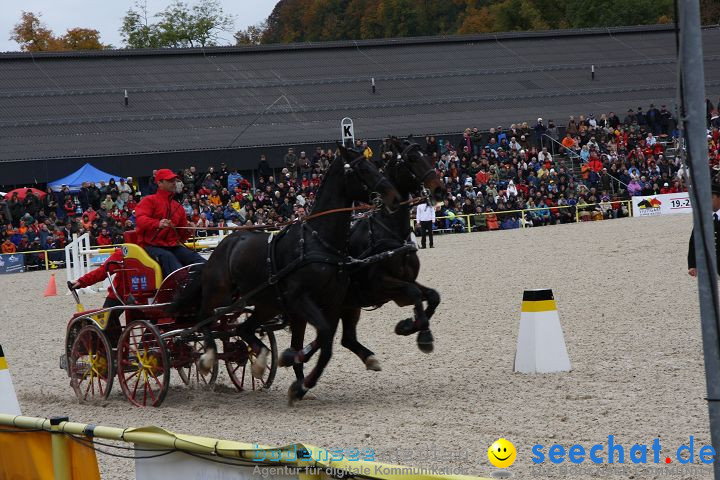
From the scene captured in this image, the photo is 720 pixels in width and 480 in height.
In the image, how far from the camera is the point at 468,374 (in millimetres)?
10250

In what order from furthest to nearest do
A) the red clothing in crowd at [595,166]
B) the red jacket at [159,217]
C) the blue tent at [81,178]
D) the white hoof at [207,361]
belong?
the red clothing in crowd at [595,166] < the blue tent at [81,178] < the red jacket at [159,217] < the white hoof at [207,361]

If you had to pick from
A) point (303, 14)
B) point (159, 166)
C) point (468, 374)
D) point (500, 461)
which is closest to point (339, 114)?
point (159, 166)

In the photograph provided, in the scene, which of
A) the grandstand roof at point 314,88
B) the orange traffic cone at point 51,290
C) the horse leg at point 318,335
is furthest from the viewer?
the grandstand roof at point 314,88

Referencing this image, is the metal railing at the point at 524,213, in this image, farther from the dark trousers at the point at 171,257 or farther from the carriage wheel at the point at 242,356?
the dark trousers at the point at 171,257

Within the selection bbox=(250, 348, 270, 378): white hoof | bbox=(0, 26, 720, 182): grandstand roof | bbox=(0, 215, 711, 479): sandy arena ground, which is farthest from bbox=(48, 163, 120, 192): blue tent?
bbox=(250, 348, 270, 378): white hoof

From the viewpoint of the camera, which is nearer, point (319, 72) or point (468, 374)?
point (468, 374)

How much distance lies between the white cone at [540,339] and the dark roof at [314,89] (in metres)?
29.5

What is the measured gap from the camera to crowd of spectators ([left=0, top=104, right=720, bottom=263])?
30719mm

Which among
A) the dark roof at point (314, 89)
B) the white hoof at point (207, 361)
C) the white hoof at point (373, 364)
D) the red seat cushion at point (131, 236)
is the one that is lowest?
the white hoof at point (373, 364)

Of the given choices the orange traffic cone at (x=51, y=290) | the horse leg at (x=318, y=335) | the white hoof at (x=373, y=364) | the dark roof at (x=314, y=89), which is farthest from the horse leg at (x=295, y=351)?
the dark roof at (x=314, y=89)

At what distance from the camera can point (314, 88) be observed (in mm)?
45906

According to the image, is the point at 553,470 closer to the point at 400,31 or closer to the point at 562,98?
the point at 562,98

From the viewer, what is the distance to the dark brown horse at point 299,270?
913 cm

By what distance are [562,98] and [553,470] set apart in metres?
42.1
